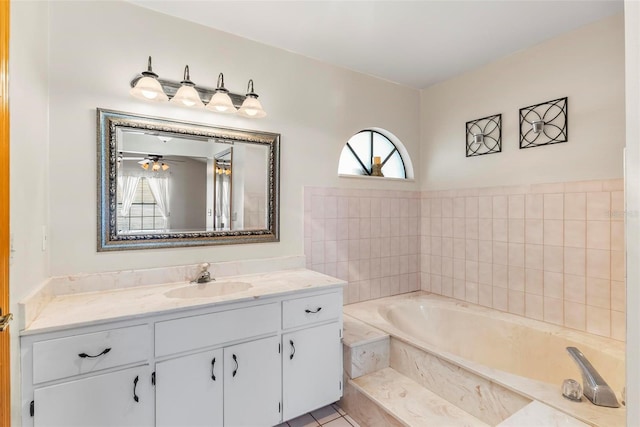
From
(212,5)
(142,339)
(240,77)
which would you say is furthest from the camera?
(240,77)

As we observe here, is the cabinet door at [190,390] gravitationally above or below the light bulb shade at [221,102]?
below

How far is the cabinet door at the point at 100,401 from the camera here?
1.29 metres

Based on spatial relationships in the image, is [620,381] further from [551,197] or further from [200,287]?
[200,287]

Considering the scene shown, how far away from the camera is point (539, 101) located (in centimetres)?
239

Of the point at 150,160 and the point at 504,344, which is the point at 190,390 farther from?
the point at 504,344

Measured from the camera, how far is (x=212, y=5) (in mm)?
1948

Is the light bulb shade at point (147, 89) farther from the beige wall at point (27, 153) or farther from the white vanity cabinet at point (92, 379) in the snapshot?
the white vanity cabinet at point (92, 379)

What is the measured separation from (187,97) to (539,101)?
2510mm

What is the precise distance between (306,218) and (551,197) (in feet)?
6.02

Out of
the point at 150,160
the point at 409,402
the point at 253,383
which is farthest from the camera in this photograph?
the point at 150,160

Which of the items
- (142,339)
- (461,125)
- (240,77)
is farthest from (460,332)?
(240,77)

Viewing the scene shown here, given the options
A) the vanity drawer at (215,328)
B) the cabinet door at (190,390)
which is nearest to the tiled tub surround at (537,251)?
the vanity drawer at (215,328)

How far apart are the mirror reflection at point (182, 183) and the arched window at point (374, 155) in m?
0.84

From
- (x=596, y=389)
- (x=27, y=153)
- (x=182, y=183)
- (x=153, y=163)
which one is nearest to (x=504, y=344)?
(x=596, y=389)
